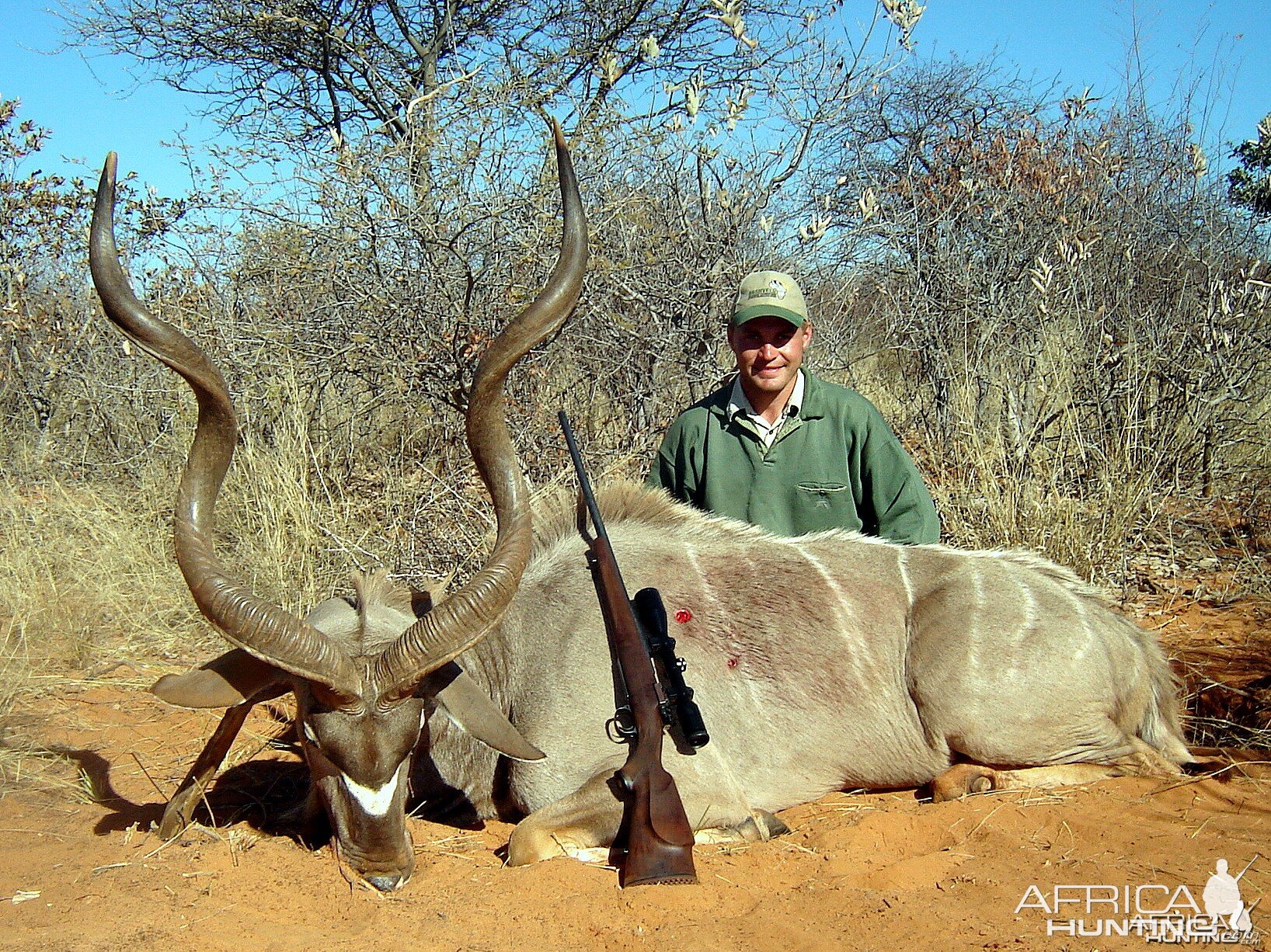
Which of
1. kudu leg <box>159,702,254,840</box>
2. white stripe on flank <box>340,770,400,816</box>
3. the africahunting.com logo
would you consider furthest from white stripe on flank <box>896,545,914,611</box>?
kudu leg <box>159,702,254,840</box>

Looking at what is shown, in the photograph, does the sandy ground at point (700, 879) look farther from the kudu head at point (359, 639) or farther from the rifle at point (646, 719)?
the kudu head at point (359, 639)

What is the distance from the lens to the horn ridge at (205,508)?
9.25ft

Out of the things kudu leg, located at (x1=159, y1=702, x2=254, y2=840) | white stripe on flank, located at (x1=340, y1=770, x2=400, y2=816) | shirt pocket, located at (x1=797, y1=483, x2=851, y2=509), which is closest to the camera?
white stripe on flank, located at (x1=340, y1=770, x2=400, y2=816)

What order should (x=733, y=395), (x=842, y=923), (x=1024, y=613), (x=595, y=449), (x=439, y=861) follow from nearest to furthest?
(x=842, y=923) → (x=439, y=861) → (x=1024, y=613) → (x=733, y=395) → (x=595, y=449)

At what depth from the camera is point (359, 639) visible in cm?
319

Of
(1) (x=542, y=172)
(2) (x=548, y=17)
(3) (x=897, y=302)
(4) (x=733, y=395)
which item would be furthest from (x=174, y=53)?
(4) (x=733, y=395)

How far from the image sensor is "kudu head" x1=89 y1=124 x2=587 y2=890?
9.32ft

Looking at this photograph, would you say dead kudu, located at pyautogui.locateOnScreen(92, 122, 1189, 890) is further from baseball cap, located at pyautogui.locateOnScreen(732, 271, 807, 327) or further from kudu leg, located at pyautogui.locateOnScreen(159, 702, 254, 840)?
baseball cap, located at pyautogui.locateOnScreen(732, 271, 807, 327)

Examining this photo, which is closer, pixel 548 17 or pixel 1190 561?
pixel 1190 561

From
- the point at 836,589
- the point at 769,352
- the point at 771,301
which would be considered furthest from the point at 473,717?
the point at 771,301

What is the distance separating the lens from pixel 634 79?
1048 cm

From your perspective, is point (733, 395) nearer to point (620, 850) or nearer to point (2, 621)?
point (620, 850)

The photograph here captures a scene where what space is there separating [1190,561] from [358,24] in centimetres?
861

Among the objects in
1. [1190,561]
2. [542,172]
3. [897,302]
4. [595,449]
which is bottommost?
[1190,561]
